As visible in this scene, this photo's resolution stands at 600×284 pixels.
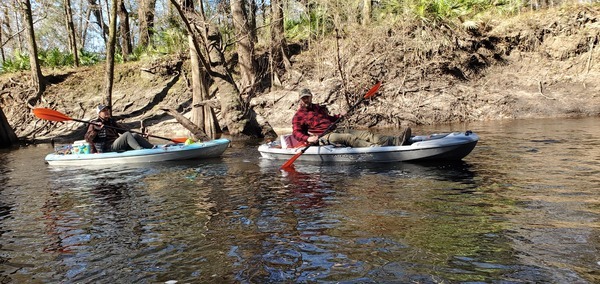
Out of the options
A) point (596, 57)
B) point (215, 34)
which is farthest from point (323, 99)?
point (596, 57)

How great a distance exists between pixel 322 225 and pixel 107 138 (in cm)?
755

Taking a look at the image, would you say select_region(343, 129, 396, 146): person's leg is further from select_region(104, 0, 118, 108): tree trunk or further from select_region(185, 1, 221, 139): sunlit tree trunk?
select_region(104, 0, 118, 108): tree trunk

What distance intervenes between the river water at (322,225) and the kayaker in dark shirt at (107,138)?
2094 millimetres

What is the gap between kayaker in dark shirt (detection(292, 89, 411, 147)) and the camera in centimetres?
873

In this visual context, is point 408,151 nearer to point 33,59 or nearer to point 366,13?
point 366,13

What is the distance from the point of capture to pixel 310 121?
357 inches

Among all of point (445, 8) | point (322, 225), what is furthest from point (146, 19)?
point (322, 225)

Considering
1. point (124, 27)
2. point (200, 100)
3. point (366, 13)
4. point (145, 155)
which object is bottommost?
point (145, 155)

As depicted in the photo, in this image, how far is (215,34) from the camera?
49.9ft

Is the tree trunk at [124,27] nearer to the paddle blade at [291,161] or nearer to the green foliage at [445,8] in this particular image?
the green foliage at [445,8]

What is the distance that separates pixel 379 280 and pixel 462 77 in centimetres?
1726

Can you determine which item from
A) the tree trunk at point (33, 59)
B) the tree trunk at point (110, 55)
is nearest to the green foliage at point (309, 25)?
the tree trunk at point (110, 55)

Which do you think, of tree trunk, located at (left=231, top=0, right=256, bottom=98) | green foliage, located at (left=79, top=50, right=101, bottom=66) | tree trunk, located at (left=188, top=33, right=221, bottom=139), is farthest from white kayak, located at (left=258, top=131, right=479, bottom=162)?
green foliage, located at (left=79, top=50, right=101, bottom=66)

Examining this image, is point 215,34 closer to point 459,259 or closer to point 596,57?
point 459,259
